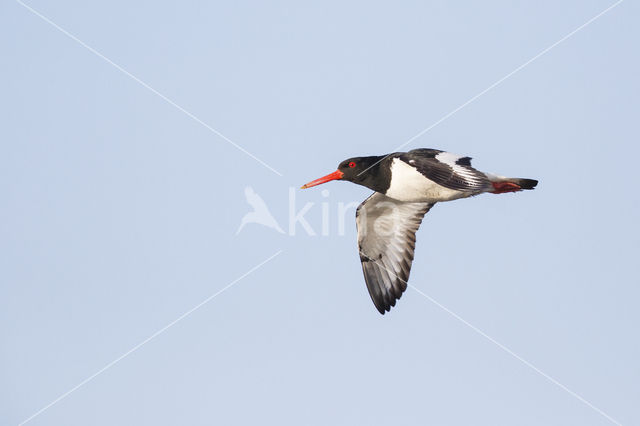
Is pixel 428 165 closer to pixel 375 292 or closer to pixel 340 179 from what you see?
pixel 340 179

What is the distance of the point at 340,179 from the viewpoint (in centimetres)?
1537

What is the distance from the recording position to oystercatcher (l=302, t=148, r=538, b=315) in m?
13.6

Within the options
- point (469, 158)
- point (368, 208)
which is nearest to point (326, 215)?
point (368, 208)

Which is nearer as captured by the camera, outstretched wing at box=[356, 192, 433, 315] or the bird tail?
the bird tail

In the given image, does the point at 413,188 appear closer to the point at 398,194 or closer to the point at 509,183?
the point at 398,194

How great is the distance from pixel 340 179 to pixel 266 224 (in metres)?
2.61

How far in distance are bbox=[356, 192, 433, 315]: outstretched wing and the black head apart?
0.94m

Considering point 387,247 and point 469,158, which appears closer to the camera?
point 469,158

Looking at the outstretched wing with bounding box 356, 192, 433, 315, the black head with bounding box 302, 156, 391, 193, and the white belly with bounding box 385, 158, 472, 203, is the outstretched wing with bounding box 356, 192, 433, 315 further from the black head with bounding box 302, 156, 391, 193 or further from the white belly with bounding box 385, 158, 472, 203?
the white belly with bounding box 385, 158, 472, 203

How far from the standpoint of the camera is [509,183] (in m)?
14.4

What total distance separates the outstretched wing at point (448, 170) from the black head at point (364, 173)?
533mm

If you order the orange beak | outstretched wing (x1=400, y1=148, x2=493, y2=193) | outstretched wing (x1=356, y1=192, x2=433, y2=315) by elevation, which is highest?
outstretched wing (x1=400, y1=148, x2=493, y2=193)

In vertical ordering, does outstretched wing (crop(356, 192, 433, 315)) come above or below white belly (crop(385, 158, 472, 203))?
below

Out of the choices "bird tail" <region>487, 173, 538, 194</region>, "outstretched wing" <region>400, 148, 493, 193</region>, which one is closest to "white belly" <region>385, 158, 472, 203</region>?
"outstretched wing" <region>400, 148, 493, 193</region>
